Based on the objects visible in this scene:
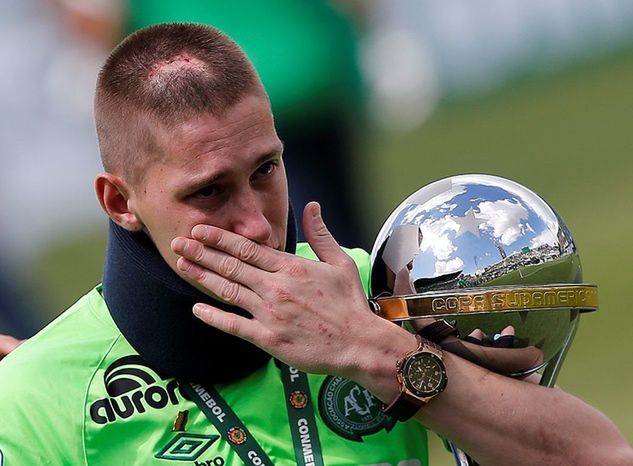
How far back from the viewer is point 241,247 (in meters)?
2.94

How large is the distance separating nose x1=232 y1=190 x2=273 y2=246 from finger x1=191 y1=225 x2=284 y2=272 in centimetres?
4

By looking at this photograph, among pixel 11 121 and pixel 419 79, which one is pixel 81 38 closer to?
pixel 11 121

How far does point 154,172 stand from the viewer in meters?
3.13

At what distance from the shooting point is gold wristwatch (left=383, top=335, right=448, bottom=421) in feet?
9.38

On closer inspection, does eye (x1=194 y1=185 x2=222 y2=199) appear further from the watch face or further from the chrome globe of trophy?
the watch face

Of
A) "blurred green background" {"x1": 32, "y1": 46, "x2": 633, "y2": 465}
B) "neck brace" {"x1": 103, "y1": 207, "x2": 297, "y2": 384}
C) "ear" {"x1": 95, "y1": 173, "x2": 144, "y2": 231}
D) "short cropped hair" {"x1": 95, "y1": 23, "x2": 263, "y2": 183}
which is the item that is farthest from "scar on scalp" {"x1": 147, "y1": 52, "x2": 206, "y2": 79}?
"blurred green background" {"x1": 32, "y1": 46, "x2": 633, "y2": 465}

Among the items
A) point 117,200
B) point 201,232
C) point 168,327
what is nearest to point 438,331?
point 201,232

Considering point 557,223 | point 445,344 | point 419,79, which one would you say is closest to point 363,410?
point 445,344

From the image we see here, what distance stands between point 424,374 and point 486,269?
0.26 meters

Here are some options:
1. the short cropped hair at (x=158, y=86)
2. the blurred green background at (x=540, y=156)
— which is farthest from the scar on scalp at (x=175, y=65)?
the blurred green background at (x=540, y=156)

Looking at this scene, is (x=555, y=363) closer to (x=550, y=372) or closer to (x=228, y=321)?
(x=550, y=372)

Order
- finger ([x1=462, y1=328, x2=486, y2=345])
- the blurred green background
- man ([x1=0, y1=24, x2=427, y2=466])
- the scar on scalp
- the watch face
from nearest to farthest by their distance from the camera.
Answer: the watch face < finger ([x1=462, y1=328, x2=486, y2=345]) < man ([x1=0, y1=24, x2=427, y2=466]) < the scar on scalp < the blurred green background

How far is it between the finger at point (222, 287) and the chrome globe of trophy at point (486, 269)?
30cm

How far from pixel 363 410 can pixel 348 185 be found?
6.01 m
